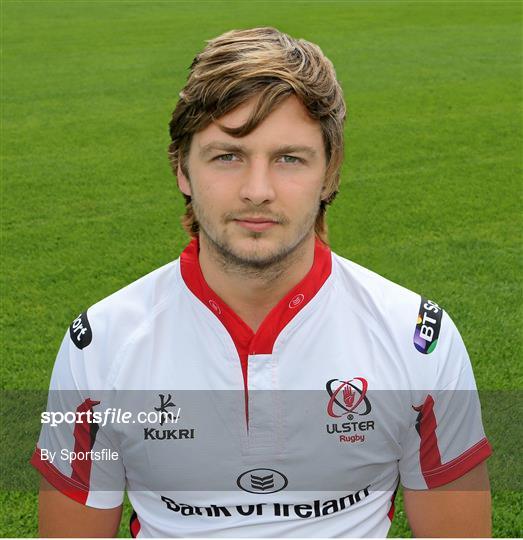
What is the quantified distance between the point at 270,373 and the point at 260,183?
50cm

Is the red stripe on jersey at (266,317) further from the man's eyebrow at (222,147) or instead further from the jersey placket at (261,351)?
the man's eyebrow at (222,147)

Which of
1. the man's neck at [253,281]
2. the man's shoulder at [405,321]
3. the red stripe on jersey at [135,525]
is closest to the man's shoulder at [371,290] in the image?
the man's shoulder at [405,321]

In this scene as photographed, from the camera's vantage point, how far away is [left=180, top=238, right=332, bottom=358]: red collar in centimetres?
222

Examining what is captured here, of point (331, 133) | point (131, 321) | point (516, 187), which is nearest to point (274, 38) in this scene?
point (331, 133)

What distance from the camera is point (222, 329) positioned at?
7.36 feet

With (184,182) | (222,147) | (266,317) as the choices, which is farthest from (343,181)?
(222,147)

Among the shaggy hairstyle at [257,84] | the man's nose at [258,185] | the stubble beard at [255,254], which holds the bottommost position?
the stubble beard at [255,254]

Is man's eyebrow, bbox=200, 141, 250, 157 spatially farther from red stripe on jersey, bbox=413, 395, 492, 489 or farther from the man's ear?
A: red stripe on jersey, bbox=413, 395, 492, 489

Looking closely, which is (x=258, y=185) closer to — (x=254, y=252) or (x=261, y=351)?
(x=254, y=252)

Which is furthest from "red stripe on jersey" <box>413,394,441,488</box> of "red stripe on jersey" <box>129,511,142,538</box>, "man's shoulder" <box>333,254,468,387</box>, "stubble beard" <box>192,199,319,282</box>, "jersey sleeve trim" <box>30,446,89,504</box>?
"jersey sleeve trim" <box>30,446,89,504</box>

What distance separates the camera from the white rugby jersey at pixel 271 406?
218 cm

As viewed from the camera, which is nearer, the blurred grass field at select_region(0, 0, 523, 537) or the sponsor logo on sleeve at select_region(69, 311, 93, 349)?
the sponsor logo on sleeve at select_region(69, 311, 93, 349)

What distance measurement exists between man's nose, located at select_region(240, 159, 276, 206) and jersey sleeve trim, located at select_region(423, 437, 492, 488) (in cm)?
85

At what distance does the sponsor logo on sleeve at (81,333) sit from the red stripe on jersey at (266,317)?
289 mm
